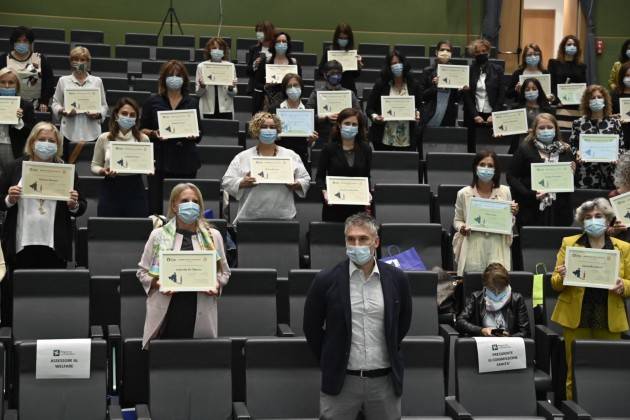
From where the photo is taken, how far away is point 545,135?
880 cm

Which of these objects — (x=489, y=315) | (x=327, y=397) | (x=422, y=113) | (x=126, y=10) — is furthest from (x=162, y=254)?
(x=126, y=10)

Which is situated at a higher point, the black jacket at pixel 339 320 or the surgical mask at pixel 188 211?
the surgical mask at pixel 188 211

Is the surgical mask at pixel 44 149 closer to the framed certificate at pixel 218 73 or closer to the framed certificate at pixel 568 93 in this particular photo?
the framed certificate at pixel 218 73

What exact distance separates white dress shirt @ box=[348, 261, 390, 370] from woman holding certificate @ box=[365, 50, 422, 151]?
4508 mm

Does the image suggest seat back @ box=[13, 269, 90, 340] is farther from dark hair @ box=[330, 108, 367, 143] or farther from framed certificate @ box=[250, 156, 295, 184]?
dark hair @ box=[330, 108, 367, 143]

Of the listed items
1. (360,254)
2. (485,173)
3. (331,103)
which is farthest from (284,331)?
(331,103)

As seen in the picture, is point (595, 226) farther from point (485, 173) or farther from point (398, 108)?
point (398, 108)

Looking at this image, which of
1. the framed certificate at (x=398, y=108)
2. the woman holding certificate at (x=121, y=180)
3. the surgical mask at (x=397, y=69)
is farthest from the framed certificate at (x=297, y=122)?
the woman holding certificate at (x=121, y=180)

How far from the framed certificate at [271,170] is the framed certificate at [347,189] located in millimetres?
295

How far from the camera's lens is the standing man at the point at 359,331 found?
17.8ft

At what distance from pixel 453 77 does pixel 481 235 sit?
9.78ft

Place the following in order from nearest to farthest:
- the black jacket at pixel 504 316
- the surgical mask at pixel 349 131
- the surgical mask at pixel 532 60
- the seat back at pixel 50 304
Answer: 1. the seat back at pixel 50 304
2. the black jacket at pixel 504 316
3. the surgical mask at pixel 349 131
4. the surgical mask at pixel 532 60

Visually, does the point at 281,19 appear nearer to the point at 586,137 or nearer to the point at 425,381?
the point at 586,137

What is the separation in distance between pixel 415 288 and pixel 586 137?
2738mm
